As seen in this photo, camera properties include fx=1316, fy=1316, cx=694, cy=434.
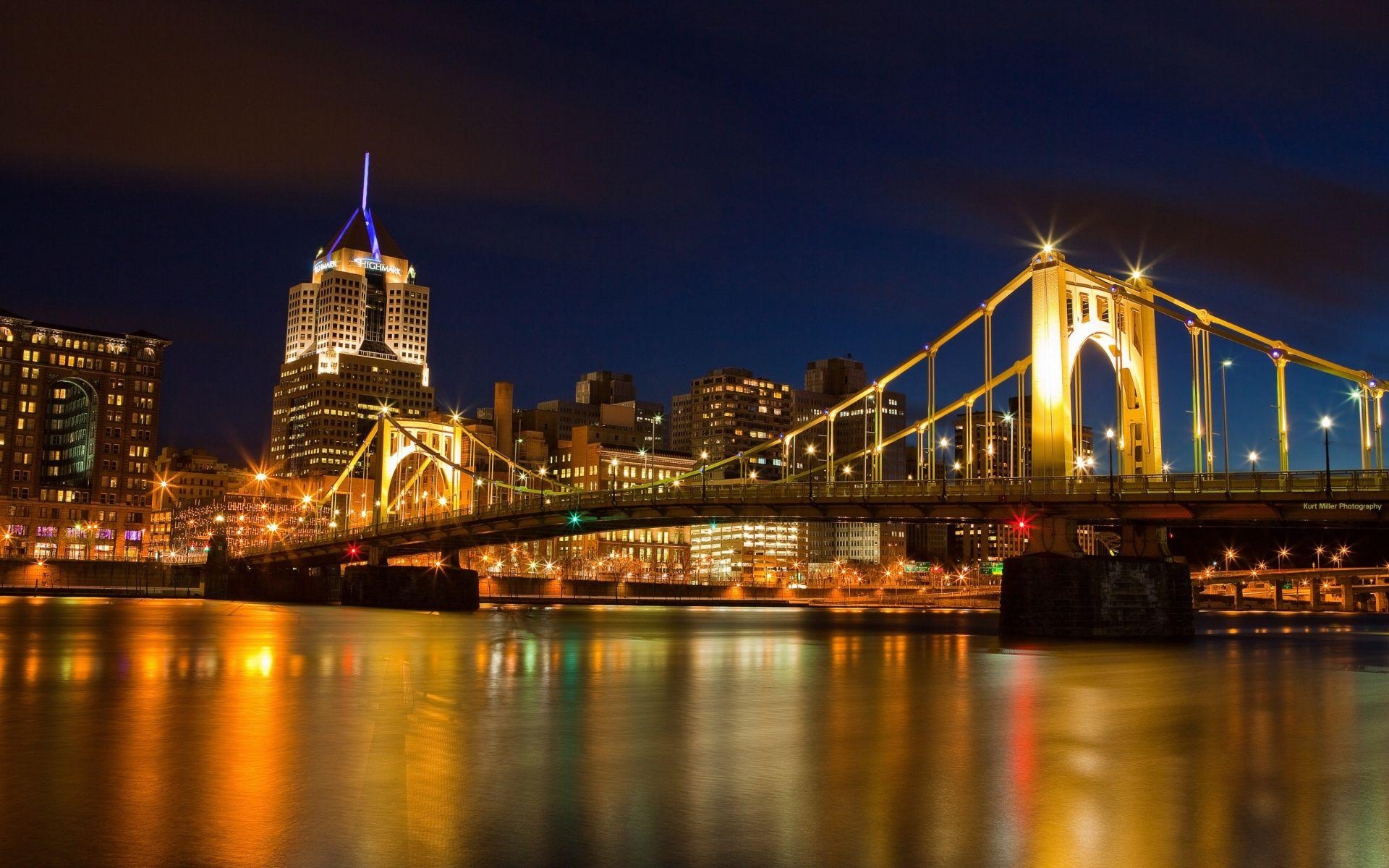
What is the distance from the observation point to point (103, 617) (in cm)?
Answer: 6531

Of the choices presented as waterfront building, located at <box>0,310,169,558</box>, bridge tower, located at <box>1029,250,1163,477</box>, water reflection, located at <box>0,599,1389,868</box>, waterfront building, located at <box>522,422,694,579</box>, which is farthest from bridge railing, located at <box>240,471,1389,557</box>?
waterfront building, located at <box>0,310,169,558</box>

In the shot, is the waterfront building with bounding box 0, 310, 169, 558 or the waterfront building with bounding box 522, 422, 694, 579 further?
the waterfront building with bounding box 522, 422, 694, 579

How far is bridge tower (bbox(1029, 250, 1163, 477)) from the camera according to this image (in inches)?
2212

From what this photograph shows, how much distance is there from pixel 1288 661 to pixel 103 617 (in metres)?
53.9

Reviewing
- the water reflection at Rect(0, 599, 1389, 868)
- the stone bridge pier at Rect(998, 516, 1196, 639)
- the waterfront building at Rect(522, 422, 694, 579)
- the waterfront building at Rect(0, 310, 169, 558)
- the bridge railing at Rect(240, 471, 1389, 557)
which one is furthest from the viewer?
the waterfront building at Rect(522, 422, 694, 579)

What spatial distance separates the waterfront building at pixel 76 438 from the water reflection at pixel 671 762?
13445 centimetres

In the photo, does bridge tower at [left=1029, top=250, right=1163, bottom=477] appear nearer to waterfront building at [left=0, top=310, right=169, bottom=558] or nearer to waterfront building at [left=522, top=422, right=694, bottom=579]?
waterfront building at [left=522, top=422, right=694, bottom=579]

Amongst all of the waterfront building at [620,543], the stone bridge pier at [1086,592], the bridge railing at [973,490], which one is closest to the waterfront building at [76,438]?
the waterfront building at [620,543]

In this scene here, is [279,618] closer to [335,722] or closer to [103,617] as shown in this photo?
[103,617]

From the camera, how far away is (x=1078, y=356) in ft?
205

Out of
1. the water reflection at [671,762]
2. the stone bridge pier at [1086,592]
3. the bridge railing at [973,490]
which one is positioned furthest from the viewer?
the stone bridge pier at [1086,592]

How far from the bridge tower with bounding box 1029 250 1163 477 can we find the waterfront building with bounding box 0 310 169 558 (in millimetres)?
132734

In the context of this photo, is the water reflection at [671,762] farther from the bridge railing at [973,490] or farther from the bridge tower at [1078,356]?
the bridge tower at [1078,356]

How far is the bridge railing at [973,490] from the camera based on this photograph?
161ft
